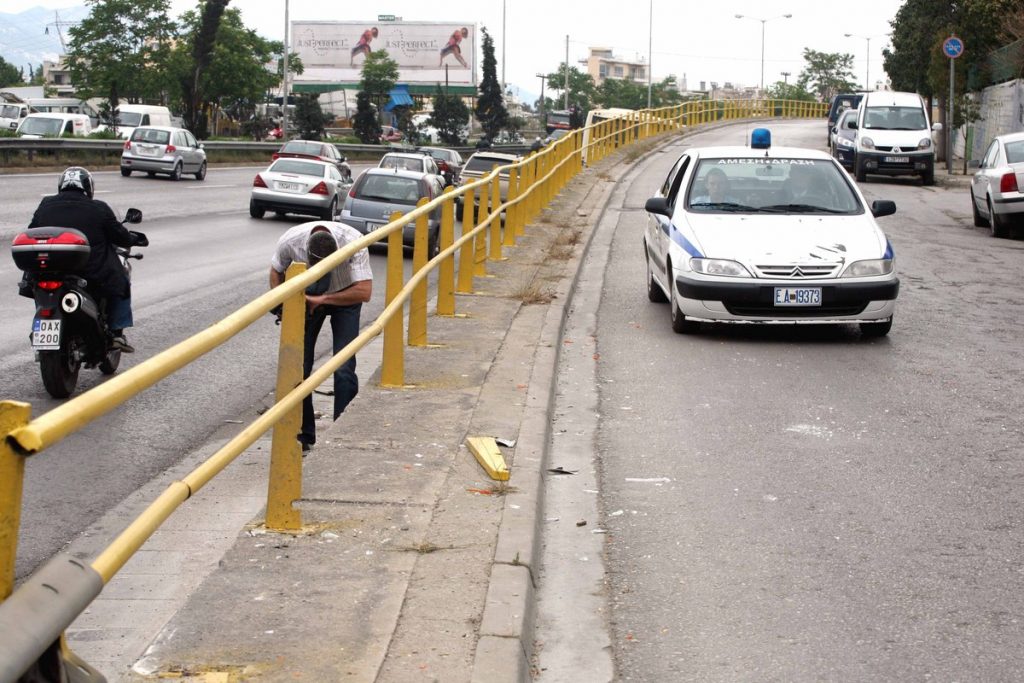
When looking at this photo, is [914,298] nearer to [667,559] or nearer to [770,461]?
[770,461]

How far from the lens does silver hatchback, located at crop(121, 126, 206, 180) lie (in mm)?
37875

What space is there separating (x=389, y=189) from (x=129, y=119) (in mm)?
38029

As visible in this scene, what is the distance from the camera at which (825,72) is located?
458ft

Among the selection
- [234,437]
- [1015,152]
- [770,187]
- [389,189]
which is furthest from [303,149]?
[234,437]

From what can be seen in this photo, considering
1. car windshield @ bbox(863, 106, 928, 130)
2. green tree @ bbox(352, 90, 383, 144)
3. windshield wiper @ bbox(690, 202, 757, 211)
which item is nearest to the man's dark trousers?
windshield wiper @ bbox(690, 202, 757, 211)

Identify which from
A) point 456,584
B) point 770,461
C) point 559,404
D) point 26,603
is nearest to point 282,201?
point 559,404

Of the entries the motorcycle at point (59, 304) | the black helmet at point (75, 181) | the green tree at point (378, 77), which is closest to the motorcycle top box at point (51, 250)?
the motorcycle at point (59, 304)

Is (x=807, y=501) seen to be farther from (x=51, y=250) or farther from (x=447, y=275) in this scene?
(x=51, y=250)

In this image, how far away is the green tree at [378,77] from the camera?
81.8 m

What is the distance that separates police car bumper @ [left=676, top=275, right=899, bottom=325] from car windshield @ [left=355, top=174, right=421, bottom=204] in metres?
11.9

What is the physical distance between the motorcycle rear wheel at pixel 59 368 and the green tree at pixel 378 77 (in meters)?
73.0

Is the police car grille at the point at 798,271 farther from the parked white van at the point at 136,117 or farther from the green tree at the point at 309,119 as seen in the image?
the green tree at the point at 309,119

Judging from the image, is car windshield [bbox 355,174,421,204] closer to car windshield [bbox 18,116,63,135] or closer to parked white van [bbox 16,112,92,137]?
parked white van [bbox 16,112,92,137]

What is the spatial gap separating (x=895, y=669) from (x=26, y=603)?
2976 millimetres
